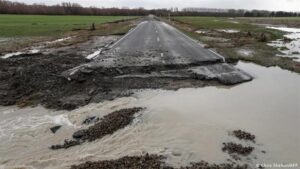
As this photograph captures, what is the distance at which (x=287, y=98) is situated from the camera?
1005 cm

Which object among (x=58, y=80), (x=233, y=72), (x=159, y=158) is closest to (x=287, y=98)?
(x=233, y=72)

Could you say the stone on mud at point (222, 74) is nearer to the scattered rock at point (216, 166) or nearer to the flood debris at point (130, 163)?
the scattered rock at point (216, 166)

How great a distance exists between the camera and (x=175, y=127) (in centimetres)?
780

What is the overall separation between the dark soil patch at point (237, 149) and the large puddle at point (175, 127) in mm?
133

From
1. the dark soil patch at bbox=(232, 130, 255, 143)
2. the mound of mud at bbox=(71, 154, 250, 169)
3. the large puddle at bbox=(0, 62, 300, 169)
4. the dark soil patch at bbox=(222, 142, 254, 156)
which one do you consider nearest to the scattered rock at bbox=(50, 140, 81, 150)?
the large puddle at bbox=(0, 62, 300, 169)

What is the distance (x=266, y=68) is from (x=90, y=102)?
29.3ft

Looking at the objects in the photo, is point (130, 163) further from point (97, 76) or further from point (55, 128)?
point (97, 76)

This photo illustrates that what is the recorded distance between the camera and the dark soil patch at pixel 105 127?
7075mm

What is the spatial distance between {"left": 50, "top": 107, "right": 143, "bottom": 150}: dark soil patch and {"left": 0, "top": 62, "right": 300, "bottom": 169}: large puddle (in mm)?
179

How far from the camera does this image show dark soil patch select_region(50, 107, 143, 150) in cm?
707

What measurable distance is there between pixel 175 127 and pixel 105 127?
1.67 m

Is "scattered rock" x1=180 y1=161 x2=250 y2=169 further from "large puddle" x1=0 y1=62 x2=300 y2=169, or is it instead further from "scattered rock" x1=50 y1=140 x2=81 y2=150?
"scattered rock" x1=50 y1=140 x2=81 y2=150

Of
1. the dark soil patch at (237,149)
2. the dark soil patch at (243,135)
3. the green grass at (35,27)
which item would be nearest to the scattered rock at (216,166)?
the dark soil patch at (237,149)

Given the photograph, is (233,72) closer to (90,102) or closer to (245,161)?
(90,102)
